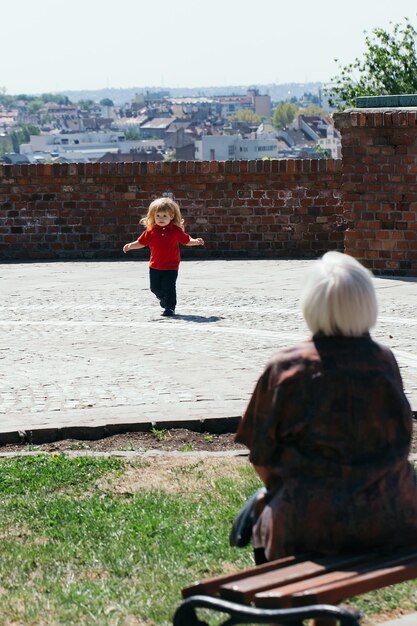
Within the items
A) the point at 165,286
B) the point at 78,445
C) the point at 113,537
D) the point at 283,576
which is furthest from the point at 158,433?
the point at 165,286

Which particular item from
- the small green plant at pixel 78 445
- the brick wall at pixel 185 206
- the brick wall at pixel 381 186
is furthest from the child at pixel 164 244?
the small green plant at pixel 78 445

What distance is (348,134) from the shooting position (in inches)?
616

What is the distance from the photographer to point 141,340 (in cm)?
1188

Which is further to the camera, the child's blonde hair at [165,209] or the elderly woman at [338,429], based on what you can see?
the child's blonde hair at [165,209]

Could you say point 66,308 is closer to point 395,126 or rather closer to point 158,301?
point 158,301

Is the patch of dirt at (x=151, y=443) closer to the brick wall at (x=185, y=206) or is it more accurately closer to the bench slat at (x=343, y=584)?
the bench slat at (x=343, y=584)

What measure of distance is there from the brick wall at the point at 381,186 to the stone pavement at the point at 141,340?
1.34 ft

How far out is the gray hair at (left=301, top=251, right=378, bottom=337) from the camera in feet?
14.3

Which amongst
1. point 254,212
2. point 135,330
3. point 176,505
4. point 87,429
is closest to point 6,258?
point 254,212

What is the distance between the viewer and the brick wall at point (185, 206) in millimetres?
17703

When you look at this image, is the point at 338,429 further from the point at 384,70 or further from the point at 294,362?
the point at 384,70

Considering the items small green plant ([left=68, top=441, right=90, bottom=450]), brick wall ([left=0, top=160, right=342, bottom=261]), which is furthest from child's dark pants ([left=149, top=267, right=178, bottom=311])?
small green plant ([left=68, top=441, right=90, bottom=450])

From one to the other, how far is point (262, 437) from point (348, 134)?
1146 centimetres

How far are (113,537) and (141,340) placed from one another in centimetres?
579
